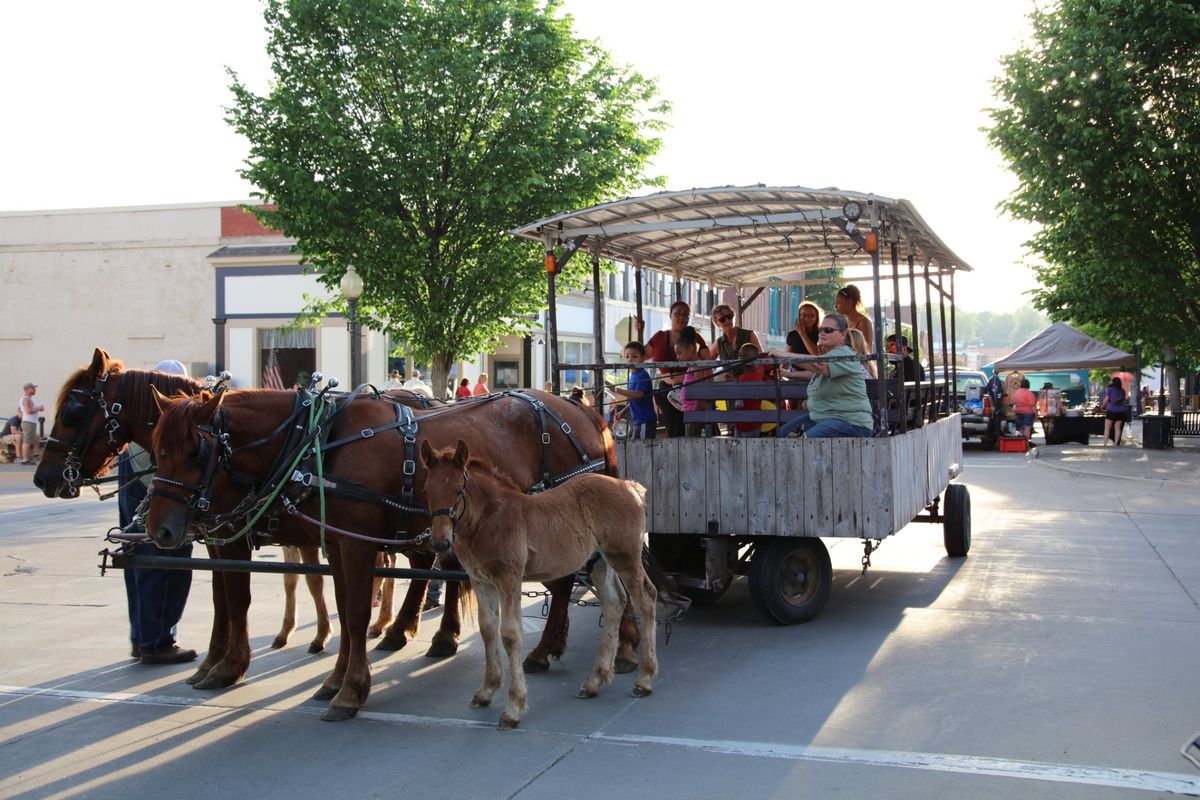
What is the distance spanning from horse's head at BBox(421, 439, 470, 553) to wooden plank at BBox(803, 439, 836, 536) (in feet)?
10.4

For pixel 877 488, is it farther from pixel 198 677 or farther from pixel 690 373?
pixel 198 677

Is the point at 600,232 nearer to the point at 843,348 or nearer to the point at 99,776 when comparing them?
the point at 843,348

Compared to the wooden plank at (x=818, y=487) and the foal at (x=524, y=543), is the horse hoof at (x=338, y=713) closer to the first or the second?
the foal at (x=524, y=543)

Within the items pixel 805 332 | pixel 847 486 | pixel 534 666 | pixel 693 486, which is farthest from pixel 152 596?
pixel 805 332

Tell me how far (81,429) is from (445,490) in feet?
9.36

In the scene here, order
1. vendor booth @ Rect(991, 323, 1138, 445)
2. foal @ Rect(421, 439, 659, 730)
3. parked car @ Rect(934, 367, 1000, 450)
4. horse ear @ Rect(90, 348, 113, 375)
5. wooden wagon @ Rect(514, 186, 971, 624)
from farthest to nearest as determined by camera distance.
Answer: vendor booth @ Rect(991, 323, 1138, 445)
parked car @ Rect(934, 367, 1000, 450)
wooden wagon @ Rect(514, 186, 971, 624)
horse ear @ Rect(90, 348, 113, 375)
foal @ Rect(421, 439, 659, 730)

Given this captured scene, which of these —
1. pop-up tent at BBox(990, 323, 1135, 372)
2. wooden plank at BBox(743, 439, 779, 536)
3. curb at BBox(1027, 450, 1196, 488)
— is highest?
pop-up tent at BBox(990, 323, 1135, 372)

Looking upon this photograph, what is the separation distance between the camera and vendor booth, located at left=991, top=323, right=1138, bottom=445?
31.9m

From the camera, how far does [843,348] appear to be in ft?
28.1

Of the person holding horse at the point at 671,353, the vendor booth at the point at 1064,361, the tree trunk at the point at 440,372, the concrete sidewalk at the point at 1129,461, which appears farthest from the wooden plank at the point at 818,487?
the vendor booth at the point at 1064,361

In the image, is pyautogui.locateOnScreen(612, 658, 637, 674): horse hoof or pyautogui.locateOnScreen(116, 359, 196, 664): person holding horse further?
pyautogui.locateOnScreen(116, 359, 196, 664): person holding horse

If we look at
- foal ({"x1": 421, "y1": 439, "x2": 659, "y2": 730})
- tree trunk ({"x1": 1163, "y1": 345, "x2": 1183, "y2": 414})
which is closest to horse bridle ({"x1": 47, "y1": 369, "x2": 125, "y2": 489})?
foal ({"x1": 421, "y1": 439, "x2": 659, "y2": 730})

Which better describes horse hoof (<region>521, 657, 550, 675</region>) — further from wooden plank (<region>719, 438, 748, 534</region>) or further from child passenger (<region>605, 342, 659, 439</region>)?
child passenger (<region>605, 342, 659, 439</region>)

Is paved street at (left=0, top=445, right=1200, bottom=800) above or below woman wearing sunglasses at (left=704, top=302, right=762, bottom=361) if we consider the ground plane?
below
